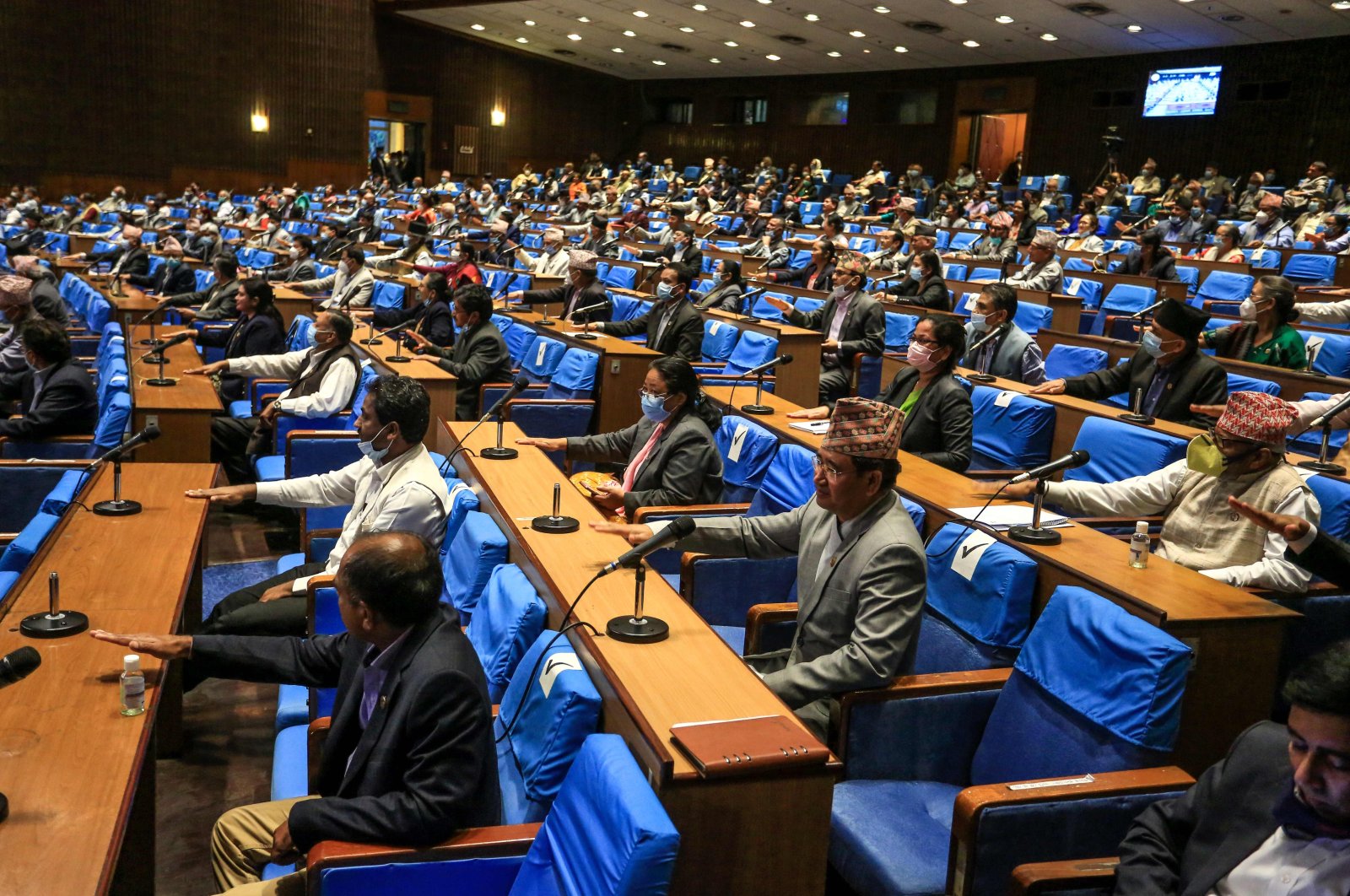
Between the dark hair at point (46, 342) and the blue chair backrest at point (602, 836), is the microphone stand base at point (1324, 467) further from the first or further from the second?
the dark hair at point (46, 342)

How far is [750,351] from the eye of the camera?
667 cm

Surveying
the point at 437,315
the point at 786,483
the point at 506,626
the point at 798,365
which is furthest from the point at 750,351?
the point at 506,626

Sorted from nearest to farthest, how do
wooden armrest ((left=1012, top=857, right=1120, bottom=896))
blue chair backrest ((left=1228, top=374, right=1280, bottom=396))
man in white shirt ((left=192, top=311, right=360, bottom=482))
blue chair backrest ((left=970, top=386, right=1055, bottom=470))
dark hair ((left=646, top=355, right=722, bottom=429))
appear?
wooden armrest ((left=1012, top=857, right=1120, bottom=896)) → dark hair ((left=646, top=355, right=722, bottom=429)) → blue chair backrest ((left=970, top=386, right=1055, bottom=470)) → blue chair backrest ((left=1228, top=374, right=1280, bottom=396)) → man in white shirt ((left=192, top=311, right=360, bottom=482))

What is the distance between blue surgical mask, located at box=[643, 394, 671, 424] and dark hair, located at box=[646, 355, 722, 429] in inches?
2.1

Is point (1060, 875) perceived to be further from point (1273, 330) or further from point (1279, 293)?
point (1273, 330)

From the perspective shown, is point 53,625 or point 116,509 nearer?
point 53,625

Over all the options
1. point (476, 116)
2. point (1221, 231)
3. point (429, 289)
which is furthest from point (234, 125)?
point (1221, 231)

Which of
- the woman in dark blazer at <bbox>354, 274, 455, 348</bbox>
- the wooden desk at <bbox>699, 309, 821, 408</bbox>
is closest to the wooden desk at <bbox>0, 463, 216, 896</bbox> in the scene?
the woman in dark blazer at <bbox>354, 274, 455, 348</bbox>

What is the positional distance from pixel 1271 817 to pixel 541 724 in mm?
1298

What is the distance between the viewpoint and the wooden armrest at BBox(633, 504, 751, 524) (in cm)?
380

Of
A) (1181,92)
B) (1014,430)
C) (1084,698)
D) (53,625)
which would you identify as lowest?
(53,625)

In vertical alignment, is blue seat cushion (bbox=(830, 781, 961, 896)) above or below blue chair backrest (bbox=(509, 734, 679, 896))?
below

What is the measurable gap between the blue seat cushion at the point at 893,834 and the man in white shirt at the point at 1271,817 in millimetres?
435

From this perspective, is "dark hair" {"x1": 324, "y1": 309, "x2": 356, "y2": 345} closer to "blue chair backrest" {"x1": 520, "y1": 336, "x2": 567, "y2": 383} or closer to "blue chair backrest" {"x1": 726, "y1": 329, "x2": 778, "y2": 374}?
"blue chair backrest" {"x1": 520, "y1": 336, "x2": 567, "y2": 383}
